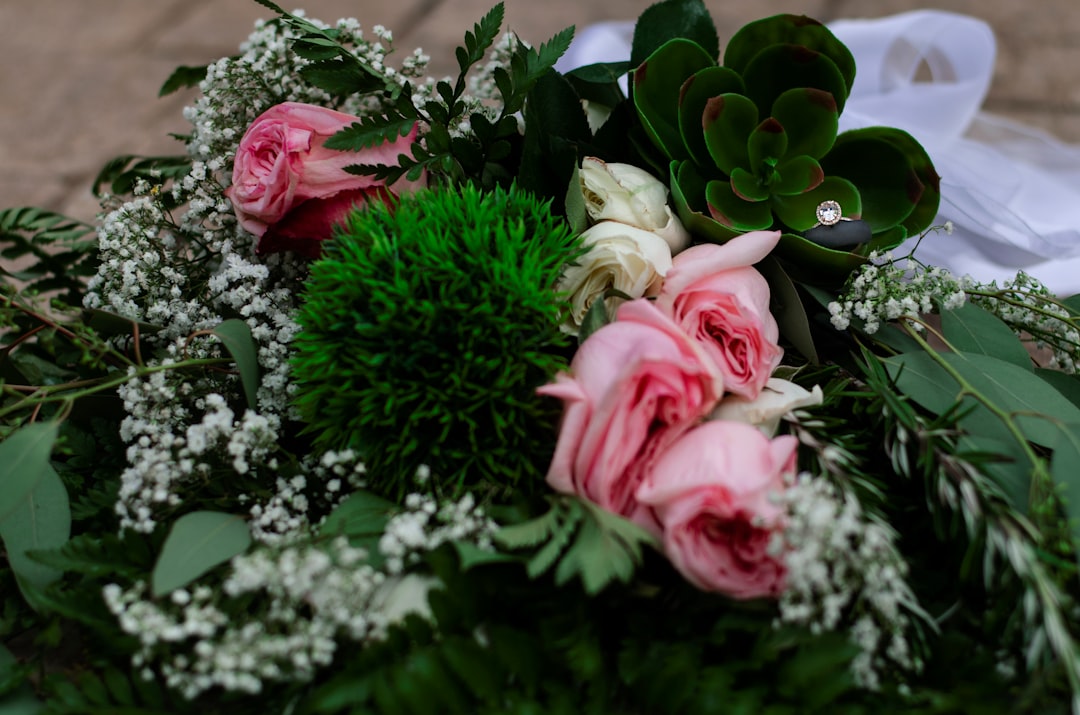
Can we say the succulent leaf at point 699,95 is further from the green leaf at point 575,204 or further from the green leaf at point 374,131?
the green leaf at point 374,131

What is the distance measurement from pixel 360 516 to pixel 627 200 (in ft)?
0.94

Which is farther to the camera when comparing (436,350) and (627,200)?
(627,200)

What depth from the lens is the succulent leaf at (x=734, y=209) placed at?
0.65 metres

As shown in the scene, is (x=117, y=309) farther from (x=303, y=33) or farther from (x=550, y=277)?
(x=550, y=277)

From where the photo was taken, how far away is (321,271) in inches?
22.7

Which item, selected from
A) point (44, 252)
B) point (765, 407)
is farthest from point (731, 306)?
point (44, 252)

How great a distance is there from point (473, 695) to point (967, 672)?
0.89 ft

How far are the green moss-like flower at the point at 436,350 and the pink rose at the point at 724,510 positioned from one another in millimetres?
90

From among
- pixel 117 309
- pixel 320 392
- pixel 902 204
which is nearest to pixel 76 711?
pixel 320 392

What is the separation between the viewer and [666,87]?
2.22 ft

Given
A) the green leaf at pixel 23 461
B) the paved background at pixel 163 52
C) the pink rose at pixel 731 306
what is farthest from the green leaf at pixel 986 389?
the paved background at pixel 163 52

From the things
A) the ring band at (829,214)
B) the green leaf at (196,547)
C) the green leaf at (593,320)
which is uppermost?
the ring band at (829,214)

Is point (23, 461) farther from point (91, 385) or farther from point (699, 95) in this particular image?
point (699, 95)

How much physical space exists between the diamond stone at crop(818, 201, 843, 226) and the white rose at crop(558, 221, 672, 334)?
0.14 m
